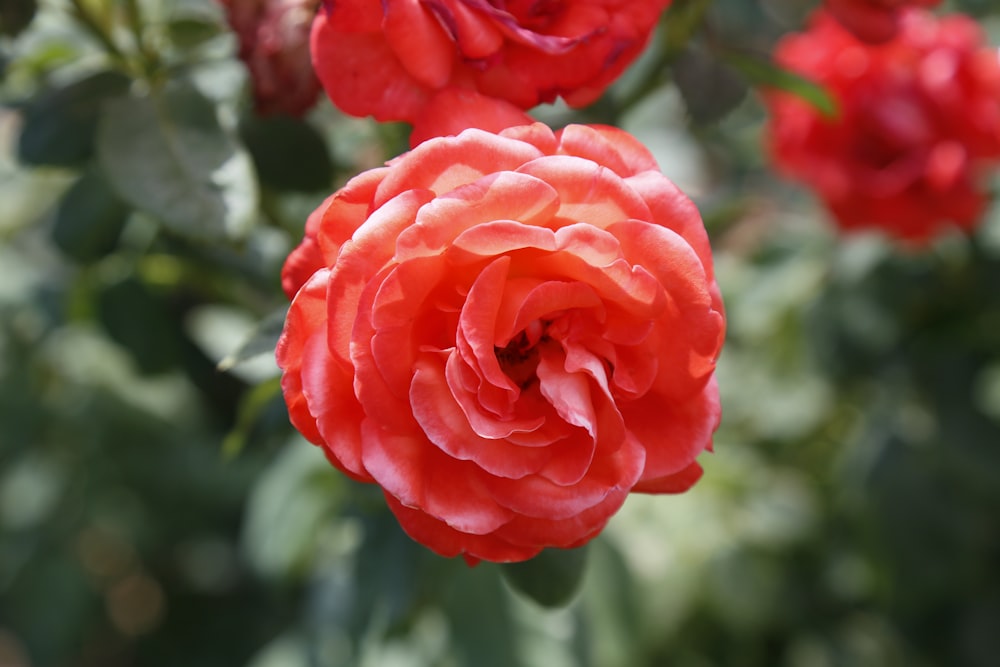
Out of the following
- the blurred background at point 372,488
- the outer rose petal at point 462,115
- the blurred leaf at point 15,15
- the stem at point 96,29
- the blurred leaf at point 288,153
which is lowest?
the blurred background at point 372,488

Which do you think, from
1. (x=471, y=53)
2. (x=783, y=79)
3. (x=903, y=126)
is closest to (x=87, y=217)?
(x=471, y=53)

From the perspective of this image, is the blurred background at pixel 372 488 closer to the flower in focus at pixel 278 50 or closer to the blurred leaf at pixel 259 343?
the flower in focus at pixel 278 50

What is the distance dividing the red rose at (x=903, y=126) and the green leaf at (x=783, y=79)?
36cm

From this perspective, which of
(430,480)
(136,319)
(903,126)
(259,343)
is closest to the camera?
(430,480)

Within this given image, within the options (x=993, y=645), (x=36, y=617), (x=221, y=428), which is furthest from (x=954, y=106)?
(x=36, y=617)

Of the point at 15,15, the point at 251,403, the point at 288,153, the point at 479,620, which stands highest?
the point at 15,15

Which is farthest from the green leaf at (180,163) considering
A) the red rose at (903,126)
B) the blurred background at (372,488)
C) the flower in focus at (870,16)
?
the red rose at (903,126)

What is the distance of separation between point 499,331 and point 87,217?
0.56m

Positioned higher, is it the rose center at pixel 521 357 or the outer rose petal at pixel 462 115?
the outer rose petal at pixel 462 115

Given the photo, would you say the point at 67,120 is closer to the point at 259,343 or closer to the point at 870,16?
the point at 259,343

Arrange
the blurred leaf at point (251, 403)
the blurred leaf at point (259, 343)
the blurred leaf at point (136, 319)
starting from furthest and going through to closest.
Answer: the blurred leaf at point (136, 319) < the blurred leaf at point (251, 403) < the blurred leaf at point (259, 343)

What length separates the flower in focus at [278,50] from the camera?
0.67m

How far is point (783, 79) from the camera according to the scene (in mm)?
829

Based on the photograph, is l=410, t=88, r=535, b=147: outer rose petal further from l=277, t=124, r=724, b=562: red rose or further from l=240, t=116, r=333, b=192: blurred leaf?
l=240, t=116, r=333, b=192: blurred leaf
